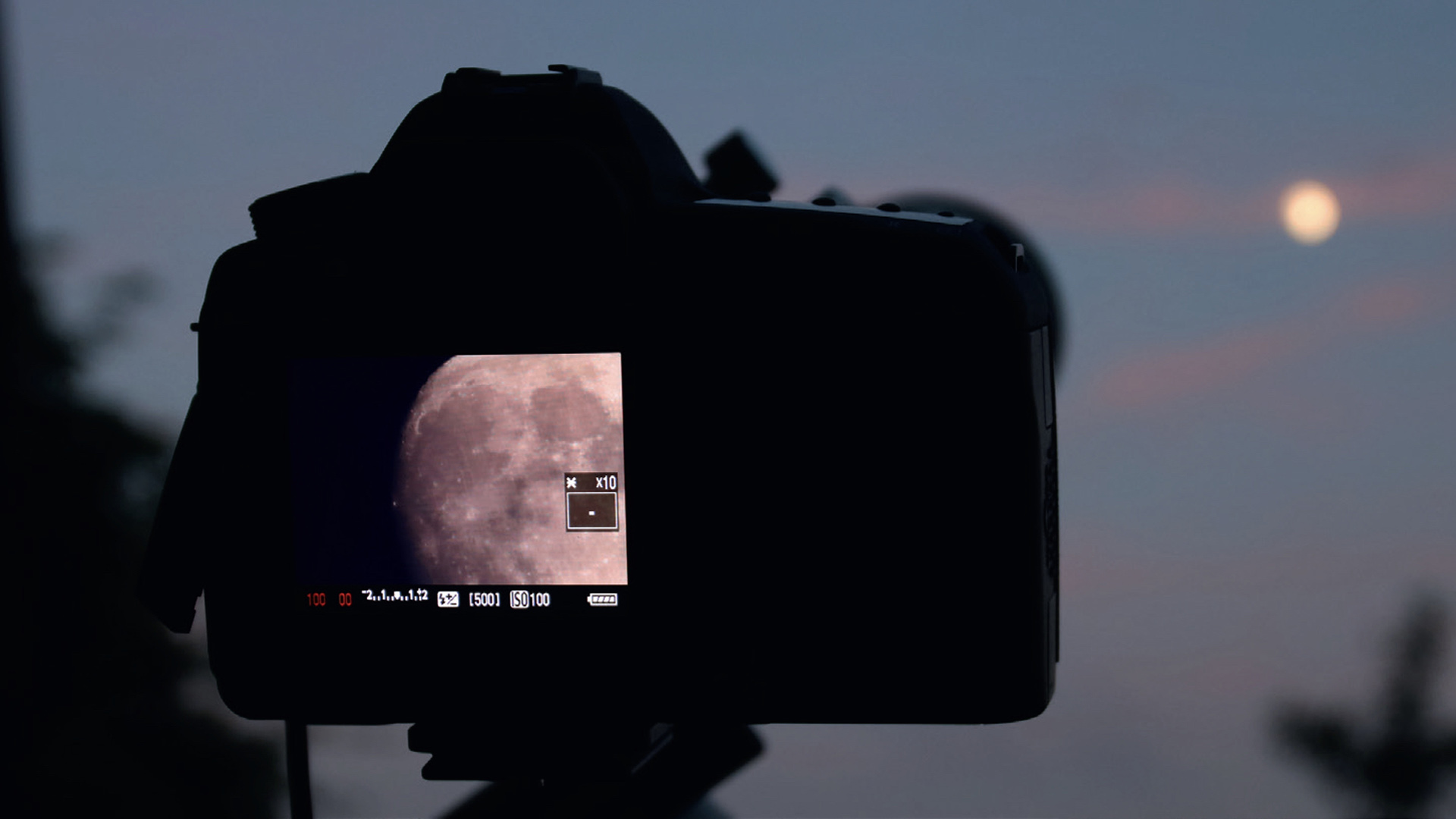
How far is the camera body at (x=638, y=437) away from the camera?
34.1 inches

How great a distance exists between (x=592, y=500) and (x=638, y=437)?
2.1 inches

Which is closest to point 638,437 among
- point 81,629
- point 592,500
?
point 592,500

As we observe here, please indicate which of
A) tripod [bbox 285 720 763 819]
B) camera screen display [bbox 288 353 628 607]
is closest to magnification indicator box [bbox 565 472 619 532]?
camera screen display [bbox 288 353 628 607]

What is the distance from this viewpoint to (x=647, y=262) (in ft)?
2.91

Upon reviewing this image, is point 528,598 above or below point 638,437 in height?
below

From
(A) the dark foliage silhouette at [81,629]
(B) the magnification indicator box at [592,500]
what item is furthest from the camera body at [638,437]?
(A) the dark foliage silhouette at [81,629]

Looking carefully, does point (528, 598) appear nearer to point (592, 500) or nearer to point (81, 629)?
point (592, 500)

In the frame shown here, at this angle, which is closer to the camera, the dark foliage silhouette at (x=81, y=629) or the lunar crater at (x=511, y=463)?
the lunar crater at (x=511, y=463)

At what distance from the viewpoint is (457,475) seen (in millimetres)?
879

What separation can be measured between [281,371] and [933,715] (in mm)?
529

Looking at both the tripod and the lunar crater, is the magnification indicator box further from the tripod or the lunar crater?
the tripod

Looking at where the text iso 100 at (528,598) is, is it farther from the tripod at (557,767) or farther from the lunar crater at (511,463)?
the tripod at (557,767)

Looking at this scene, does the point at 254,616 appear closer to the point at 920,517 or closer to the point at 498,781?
the point at 498,781

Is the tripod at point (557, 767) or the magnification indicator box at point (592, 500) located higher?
the magnification indicator box at point (592, 500)
